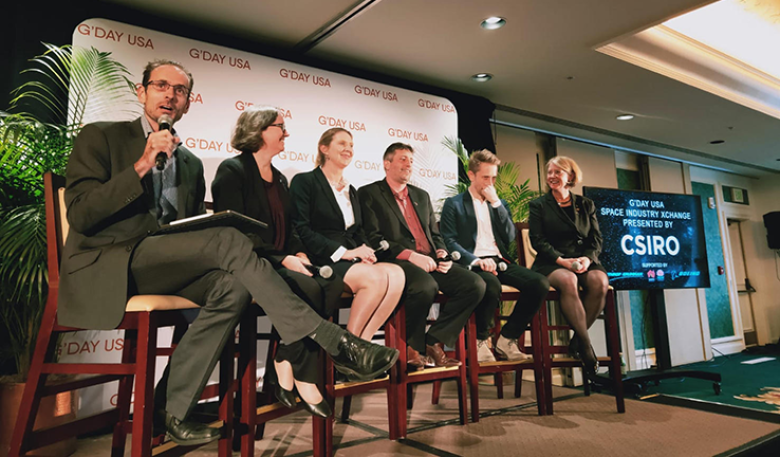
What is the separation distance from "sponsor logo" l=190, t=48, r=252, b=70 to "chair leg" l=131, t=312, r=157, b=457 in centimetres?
219

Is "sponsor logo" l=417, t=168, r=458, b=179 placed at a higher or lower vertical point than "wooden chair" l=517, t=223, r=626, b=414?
higher

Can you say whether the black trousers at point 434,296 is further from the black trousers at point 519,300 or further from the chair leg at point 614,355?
the chair leg at point 614,355

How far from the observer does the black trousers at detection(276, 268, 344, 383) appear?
1.73 metres

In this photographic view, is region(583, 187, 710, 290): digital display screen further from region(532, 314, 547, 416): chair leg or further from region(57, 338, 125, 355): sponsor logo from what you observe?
region(57, 338, 125, 355): sponsor logo

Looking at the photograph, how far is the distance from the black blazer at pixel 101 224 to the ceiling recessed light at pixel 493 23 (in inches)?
94.4

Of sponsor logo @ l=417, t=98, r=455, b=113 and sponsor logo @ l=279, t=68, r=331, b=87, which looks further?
sponsor logo @ l=417, t=98, r=455, b=113

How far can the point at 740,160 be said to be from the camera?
6.82 meters

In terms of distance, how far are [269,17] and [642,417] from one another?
3263 mm

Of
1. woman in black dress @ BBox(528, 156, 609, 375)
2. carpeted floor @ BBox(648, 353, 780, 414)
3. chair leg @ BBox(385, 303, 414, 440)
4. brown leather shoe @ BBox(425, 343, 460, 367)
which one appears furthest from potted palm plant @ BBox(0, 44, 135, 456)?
carpeted floor @ BBox(648, 353, 780, 414)

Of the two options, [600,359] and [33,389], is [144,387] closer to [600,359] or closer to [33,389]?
[33,389]

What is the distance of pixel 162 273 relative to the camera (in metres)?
1.49

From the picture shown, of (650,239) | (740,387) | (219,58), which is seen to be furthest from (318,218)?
(740,387)

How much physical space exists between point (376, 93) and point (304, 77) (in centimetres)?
63

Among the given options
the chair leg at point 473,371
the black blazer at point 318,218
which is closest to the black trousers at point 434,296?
the chair leg at point 473,371
